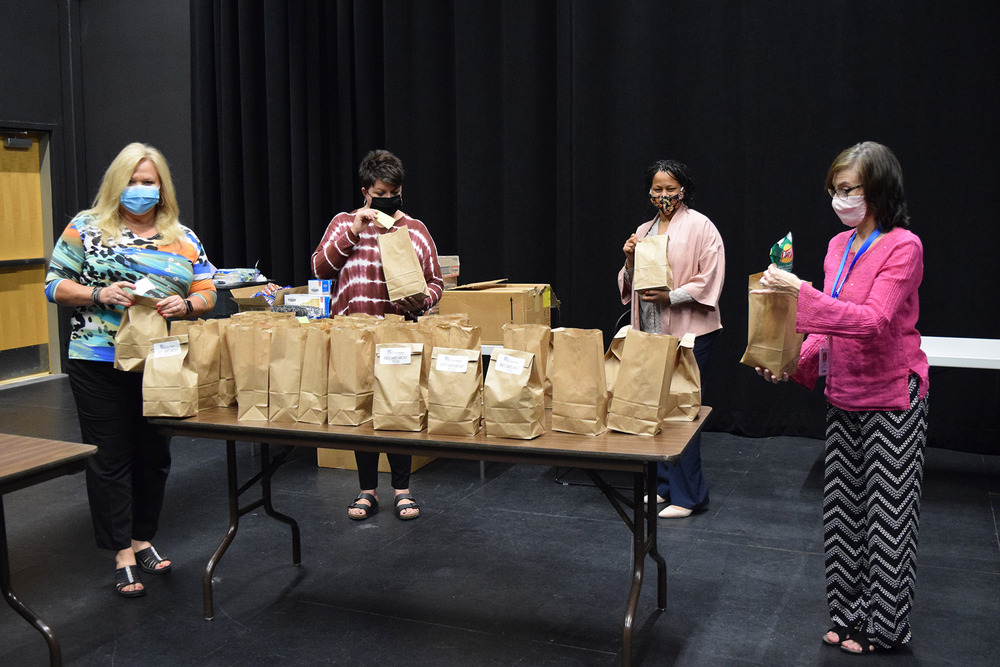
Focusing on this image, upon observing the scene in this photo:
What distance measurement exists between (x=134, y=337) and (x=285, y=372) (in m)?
0.51

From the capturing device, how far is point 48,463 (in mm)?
2148

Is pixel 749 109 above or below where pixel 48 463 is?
above

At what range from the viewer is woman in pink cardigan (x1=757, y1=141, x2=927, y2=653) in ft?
7.45

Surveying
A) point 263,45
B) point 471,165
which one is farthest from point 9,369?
point 471,165

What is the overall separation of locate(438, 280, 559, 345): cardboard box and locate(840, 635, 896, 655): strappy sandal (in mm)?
2221

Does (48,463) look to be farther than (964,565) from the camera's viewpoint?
No

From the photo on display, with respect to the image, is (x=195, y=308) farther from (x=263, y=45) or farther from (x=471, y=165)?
(x=263, y=45)

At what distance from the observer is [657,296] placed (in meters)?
3.53

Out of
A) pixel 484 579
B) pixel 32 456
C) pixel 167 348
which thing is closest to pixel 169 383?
pixel 167 348

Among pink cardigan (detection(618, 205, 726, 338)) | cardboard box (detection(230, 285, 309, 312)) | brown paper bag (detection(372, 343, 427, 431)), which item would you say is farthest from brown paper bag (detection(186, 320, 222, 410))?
cardboard box (detection(230, 285, 309, 312))

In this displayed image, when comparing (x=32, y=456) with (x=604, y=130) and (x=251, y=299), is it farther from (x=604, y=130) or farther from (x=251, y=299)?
(x=604, y=130)

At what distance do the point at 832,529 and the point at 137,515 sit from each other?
2293mm

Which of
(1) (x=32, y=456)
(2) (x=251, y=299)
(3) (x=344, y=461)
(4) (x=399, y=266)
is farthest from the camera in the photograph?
(2) (x=251, y=299)

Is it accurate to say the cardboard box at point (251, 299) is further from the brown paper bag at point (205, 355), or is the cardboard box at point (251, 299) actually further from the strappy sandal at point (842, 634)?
the strappy sandal at point (842, 634)
